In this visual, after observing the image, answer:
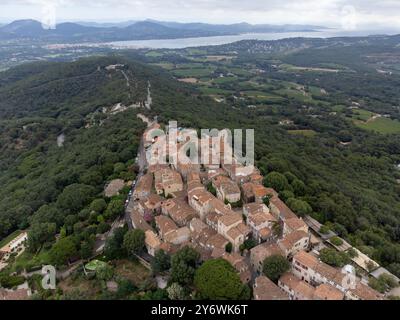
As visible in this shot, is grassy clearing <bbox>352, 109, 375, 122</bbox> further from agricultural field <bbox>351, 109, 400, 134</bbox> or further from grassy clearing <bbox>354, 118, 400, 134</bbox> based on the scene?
grassy clearing <bbox>354, 118, 400, 134</bbox>

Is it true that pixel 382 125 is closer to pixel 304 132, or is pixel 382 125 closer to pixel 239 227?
pixel 304 132

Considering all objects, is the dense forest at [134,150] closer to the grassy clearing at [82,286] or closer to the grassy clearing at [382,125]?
the grassy clearing at [382,125]

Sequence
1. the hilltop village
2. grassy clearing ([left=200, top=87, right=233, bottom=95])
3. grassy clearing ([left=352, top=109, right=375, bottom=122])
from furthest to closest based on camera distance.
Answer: grassy clearing ([left=200, top=87, right=233, bottom=95]) → grassy clearing ([left=352, top=109, right=375, bottom=122]) → the hilltop village

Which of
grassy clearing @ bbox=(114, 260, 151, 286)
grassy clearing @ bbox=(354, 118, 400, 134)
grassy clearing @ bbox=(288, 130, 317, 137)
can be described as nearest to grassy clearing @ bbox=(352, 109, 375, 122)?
grassy clearing @ bbox=(354, 118, 400, 134)

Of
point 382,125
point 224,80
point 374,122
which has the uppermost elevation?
point 224,80

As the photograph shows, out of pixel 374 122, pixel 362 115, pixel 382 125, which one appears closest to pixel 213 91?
pixel 362 115

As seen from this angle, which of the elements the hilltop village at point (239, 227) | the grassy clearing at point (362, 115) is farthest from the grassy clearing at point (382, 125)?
the hilltop village at point (239, 227)

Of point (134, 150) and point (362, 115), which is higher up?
point (134, 150)
